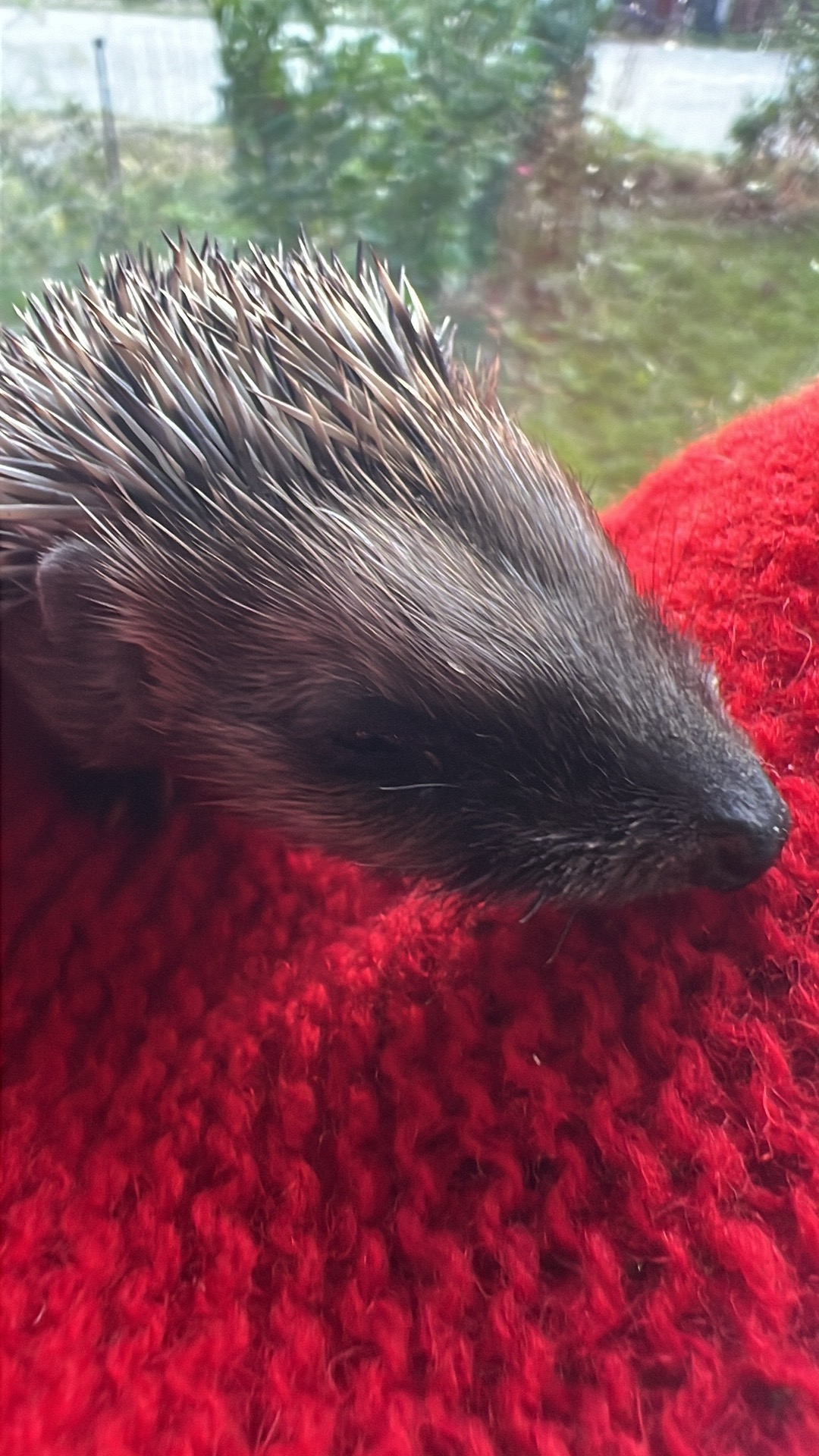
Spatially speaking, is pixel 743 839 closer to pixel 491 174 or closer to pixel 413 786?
pixel 413 786

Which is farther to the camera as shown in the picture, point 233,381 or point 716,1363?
point 233,381

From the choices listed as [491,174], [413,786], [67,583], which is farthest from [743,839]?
[491,174]

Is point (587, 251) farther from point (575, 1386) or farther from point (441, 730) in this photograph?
point (575, 1386)

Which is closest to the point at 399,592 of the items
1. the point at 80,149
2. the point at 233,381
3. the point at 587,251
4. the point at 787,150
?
the point at 233,381

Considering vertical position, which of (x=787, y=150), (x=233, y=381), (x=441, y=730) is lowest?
(x=441, y=730)

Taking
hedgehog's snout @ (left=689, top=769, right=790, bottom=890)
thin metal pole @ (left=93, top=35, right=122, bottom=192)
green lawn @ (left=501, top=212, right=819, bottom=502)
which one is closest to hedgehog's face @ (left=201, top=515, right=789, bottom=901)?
hedgehog's snout @ (left=689, top=769, right=790, bottom=890)

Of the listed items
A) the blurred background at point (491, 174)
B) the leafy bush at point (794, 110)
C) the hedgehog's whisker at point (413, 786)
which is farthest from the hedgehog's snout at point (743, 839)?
the leafy bush at point (794, 110)

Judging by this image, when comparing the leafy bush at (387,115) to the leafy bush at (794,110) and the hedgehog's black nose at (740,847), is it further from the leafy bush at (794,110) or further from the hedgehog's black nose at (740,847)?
the hedgehog's black nose at (740,847)
